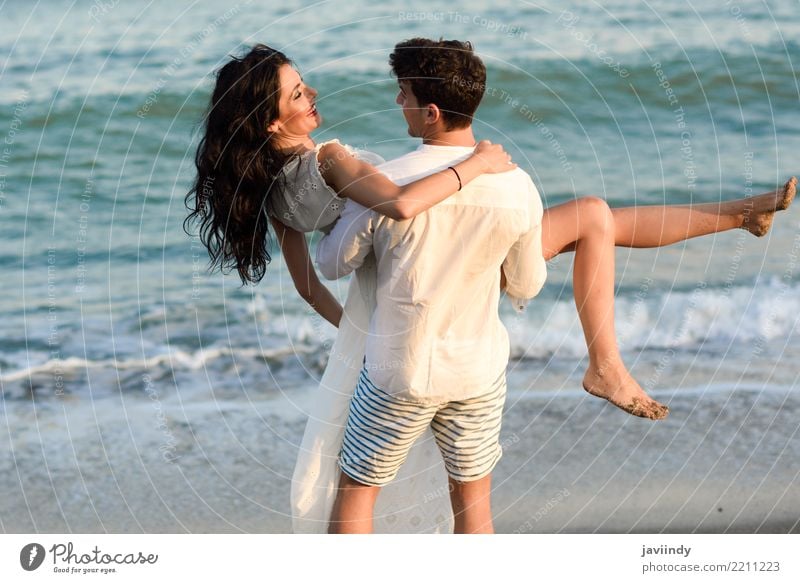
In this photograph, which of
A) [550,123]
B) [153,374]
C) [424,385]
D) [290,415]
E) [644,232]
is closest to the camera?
[424,385]

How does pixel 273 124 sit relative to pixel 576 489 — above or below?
above

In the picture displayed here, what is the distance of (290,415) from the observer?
20.4ft

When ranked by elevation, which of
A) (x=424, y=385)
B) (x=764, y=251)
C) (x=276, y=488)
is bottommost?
(x=764, y=251)

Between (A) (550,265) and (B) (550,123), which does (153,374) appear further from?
(B) (550,123)

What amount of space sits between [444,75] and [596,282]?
100cm

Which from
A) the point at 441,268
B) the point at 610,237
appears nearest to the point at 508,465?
the point at 610,237

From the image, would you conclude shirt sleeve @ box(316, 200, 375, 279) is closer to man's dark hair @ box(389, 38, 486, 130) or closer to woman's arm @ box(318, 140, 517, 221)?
woman's arm @ box(318, 140, 517, 221)

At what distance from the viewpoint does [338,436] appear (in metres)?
3.70

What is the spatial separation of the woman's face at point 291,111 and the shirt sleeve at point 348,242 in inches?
11.9

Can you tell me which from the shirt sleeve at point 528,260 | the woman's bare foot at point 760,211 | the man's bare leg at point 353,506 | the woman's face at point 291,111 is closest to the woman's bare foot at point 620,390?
the shirt sleeve at point 528,260

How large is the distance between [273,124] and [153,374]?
3.78 m

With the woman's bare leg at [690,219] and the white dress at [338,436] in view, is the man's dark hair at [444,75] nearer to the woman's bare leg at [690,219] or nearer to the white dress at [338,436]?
the white dress at [338,436]

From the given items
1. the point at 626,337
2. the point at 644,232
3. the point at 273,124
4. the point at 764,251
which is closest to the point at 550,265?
→ the point at 626,337

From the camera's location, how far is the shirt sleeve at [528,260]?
A: 336cm
